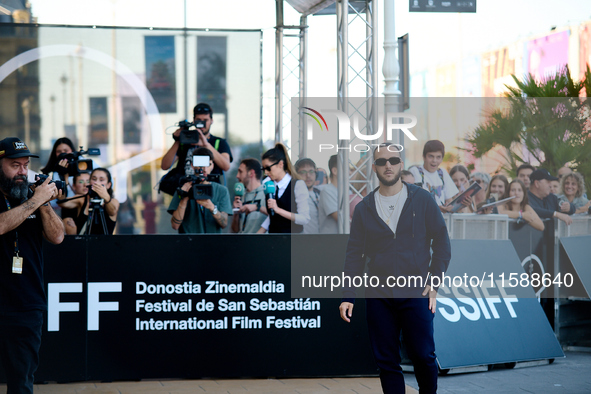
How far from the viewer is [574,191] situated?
1038 centimetres

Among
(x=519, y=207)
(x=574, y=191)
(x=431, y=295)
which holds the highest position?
(x=574, y=191)

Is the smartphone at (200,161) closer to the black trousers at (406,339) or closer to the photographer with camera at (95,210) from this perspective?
the photographer with camera at (95,210)

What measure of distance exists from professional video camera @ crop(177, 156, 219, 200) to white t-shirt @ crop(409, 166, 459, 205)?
2794mm

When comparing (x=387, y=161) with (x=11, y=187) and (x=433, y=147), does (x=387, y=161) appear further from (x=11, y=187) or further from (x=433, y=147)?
(x=433, y=147)

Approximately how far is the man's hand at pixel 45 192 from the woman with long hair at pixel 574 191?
7685 millimetres

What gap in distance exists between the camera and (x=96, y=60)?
1094 centimetres

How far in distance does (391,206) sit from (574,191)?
251 inches

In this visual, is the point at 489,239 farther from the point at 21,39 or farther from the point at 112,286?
the point at 21,39

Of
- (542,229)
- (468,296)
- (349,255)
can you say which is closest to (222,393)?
(349,255)

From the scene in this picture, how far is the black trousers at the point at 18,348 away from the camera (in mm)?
4406

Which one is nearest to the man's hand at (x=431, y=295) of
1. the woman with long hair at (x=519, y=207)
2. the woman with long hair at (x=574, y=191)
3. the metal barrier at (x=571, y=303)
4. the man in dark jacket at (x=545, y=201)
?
the metal barrier at (x=571, y=303)

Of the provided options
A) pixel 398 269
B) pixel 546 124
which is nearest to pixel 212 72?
pixel 398 269

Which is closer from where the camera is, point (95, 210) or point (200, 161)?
point (200, 161)

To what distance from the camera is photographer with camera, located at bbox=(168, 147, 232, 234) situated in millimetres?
6804
